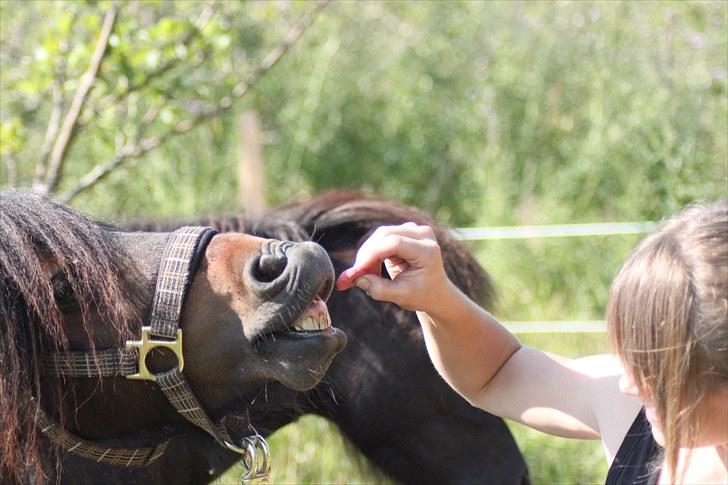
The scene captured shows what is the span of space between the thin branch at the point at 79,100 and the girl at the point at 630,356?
2.10m

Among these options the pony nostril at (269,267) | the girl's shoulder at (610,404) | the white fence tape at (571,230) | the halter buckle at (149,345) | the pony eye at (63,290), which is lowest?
the white fence tape at (571,230)

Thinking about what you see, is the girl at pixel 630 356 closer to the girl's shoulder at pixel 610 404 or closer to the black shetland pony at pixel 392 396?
the girl's shoulder at pixel 610 404

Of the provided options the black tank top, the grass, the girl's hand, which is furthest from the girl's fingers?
the grass

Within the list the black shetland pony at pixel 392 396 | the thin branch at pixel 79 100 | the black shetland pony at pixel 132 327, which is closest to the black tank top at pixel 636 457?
the black shetland pony at pixel 132 327

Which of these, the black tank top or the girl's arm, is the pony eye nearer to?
the girl's arm

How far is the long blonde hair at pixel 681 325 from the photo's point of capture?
1.51 metres

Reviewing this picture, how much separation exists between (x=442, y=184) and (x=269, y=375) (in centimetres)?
609

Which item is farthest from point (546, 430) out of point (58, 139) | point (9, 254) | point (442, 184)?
point (442, 184)

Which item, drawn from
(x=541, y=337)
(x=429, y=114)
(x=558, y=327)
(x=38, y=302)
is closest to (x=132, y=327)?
(x=38, y=302)

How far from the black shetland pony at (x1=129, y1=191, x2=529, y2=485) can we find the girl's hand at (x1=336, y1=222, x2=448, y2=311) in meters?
0.72

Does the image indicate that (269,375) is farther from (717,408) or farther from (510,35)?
(510,35)

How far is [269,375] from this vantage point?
5.91 ft

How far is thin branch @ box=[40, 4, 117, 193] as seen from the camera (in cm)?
366

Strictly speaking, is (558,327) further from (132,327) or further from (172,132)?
(132,327)
